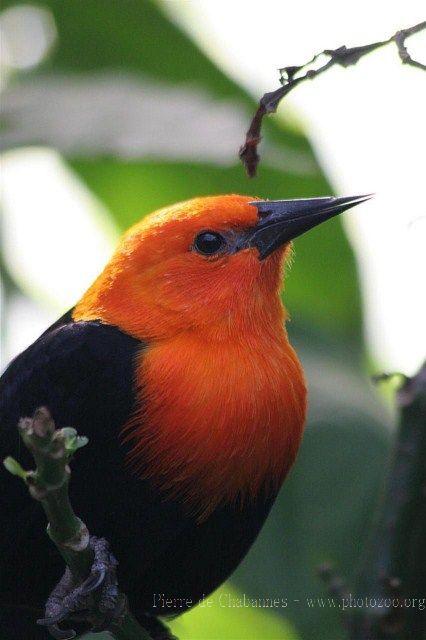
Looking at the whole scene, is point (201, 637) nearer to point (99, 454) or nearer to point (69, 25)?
point (99, 454)

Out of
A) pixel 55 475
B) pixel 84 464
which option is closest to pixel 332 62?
pixel 55 475

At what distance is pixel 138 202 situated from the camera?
5320mm

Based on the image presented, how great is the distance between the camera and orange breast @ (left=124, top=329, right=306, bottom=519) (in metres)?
3.48

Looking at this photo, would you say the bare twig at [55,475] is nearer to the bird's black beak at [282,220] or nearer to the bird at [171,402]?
the bird at [171,402]

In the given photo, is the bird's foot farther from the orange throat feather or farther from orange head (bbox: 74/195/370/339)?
orange head (bbox: 74/195/370/339)

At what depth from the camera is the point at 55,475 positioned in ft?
7.62

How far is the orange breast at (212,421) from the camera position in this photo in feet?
11.4

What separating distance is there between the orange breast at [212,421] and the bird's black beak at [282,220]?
1.48 ft

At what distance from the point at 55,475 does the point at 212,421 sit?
4.02 feet

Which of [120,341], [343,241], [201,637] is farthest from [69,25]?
[201,637]

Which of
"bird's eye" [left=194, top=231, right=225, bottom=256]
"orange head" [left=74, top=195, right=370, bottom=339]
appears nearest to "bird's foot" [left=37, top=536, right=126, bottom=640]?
"orange head" [left=74, top=195, right=370, bottom=339]

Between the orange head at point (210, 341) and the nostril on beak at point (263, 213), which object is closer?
the orange head at point (210, 341)

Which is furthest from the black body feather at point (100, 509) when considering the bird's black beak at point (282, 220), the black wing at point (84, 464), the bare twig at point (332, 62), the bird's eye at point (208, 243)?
the bare twig at point (332, 62)

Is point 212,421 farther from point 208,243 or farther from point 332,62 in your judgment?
point 332,62
